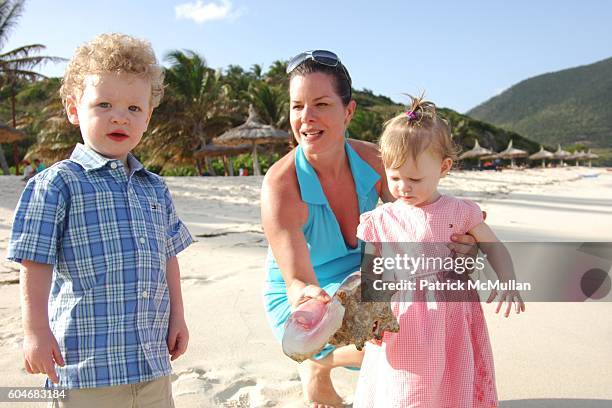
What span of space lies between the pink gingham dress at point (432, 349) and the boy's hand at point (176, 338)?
610mm

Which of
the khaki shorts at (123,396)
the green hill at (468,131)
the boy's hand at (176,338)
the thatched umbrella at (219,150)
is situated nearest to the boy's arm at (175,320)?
the boy's hand at (176,338)

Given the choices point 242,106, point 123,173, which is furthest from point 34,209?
point 242,106

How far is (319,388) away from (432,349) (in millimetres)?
698

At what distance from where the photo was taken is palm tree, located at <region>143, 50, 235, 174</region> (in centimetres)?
2345

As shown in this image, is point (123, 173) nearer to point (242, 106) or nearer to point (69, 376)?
point (69, 376)

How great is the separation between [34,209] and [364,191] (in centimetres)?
135

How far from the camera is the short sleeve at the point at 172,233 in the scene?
1734 mm

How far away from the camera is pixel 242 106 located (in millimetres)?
26984

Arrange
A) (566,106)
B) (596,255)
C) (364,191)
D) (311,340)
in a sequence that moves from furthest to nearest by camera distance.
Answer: (566,106), (596,255), (364,191), (311,340)

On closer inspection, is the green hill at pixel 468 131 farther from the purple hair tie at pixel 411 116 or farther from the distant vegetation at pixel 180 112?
the purple hair tie at pixel 411 116

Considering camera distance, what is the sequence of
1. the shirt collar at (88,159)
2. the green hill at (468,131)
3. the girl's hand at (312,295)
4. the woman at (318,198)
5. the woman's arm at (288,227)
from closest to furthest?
1. the shirt collar at (88,159)
2. the girl's hand at (312,295)
3. the woman's arm at (288,227)
4. the woman at (318,198)
5. the green hill at (468,131)

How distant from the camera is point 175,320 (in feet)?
5.46

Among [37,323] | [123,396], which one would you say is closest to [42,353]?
[37,323]

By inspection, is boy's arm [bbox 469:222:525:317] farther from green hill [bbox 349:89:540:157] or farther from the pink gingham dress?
green hill [bbox 349:89:540:157]
